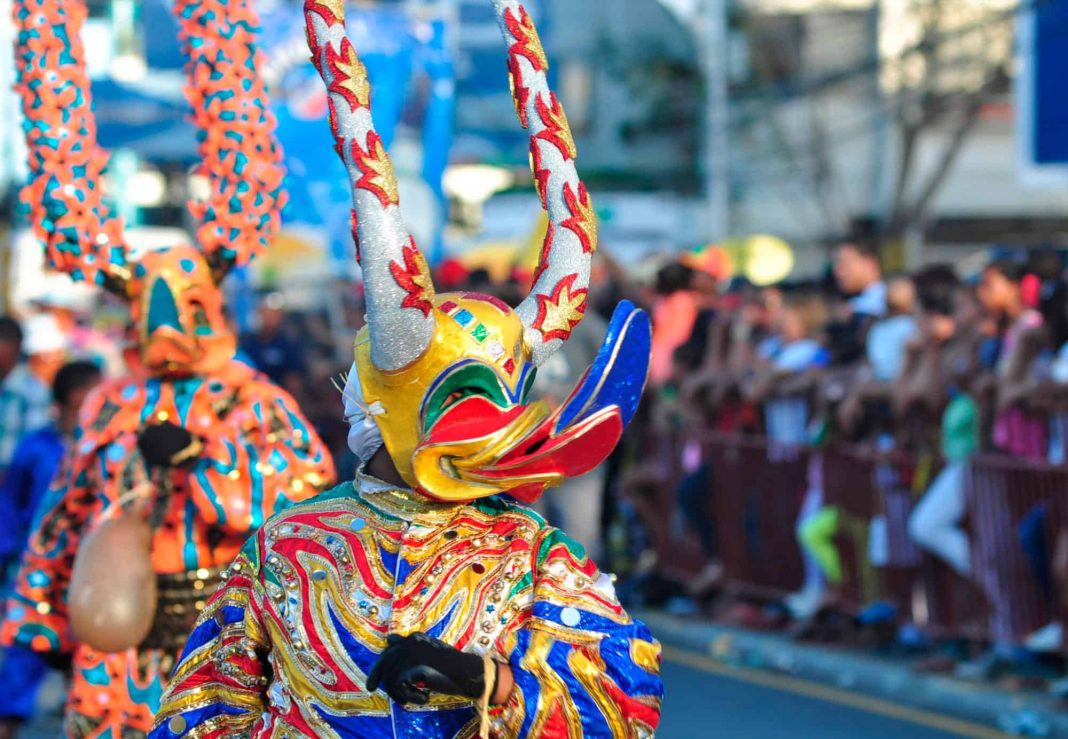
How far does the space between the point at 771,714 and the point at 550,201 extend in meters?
6.18

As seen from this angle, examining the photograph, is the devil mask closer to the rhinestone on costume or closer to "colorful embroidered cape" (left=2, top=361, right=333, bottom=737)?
the rhinestone on costume

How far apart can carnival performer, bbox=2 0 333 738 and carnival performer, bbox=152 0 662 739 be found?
6.04 feet

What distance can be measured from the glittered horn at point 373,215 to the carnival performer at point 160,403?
82.3 inches

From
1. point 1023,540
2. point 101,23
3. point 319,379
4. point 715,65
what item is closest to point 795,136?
point 715,65

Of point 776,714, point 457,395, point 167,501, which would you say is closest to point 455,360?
point 457,395

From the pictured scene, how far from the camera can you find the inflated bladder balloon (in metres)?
A: 5.05

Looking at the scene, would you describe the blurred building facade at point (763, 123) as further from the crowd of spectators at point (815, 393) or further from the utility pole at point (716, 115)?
the crowd of spectators at point (815, 393)

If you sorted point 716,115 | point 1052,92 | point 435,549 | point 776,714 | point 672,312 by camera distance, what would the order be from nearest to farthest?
point 435,549 → point 776,714 → point 672,312 → point 1052,92 → point 716,115

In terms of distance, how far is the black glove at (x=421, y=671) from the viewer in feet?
9.91

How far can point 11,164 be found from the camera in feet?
78.1

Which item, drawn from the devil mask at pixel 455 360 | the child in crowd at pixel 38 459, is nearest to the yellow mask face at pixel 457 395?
the devil mask at pixel 455 360

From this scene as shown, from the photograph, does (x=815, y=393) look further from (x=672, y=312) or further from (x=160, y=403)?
(x=160, y=403)

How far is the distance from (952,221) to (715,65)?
39.1ft

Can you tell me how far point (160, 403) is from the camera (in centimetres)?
562
